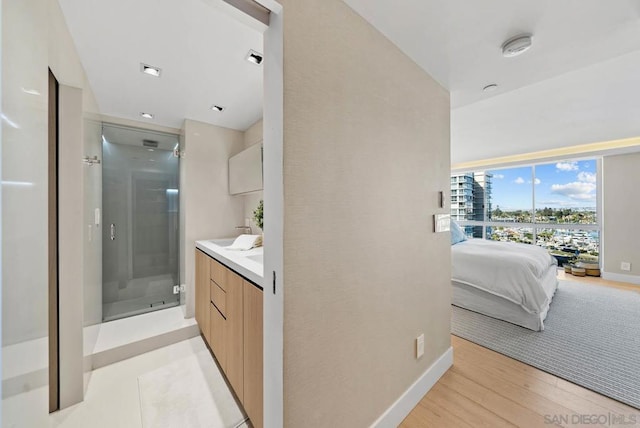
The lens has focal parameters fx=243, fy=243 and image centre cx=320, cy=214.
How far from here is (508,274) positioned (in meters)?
2.59

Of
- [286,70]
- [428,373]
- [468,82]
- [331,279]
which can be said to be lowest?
[428,373]

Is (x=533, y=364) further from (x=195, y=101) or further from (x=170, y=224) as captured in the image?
(x=170, y=224)

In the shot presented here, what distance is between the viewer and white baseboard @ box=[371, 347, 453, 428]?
1329mm

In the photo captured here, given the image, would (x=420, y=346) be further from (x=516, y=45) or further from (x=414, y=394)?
(x=516, y=45)

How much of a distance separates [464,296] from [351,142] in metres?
2.82

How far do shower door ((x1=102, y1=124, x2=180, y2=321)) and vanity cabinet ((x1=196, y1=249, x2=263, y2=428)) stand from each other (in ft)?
4.09

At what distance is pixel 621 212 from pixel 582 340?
3.49 meters

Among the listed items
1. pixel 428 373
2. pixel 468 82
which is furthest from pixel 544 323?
pixel 468 82

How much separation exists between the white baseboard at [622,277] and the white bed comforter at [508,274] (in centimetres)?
220

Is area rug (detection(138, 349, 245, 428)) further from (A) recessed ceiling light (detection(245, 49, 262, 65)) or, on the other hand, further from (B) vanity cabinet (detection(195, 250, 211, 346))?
(A) recessed ceiling light (detection(245, 49, 262, 65))

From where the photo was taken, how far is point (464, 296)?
3.01 metres

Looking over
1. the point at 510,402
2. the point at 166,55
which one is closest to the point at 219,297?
the point at 166,55

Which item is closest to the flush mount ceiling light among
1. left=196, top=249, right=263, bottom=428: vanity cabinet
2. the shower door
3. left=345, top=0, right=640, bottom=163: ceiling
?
left=345, top=0, right=640, bottom=163: ceiling

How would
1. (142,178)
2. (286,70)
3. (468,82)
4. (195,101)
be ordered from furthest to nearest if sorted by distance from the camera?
(142,178)
(195,101)
(468,82)
(286,70)
